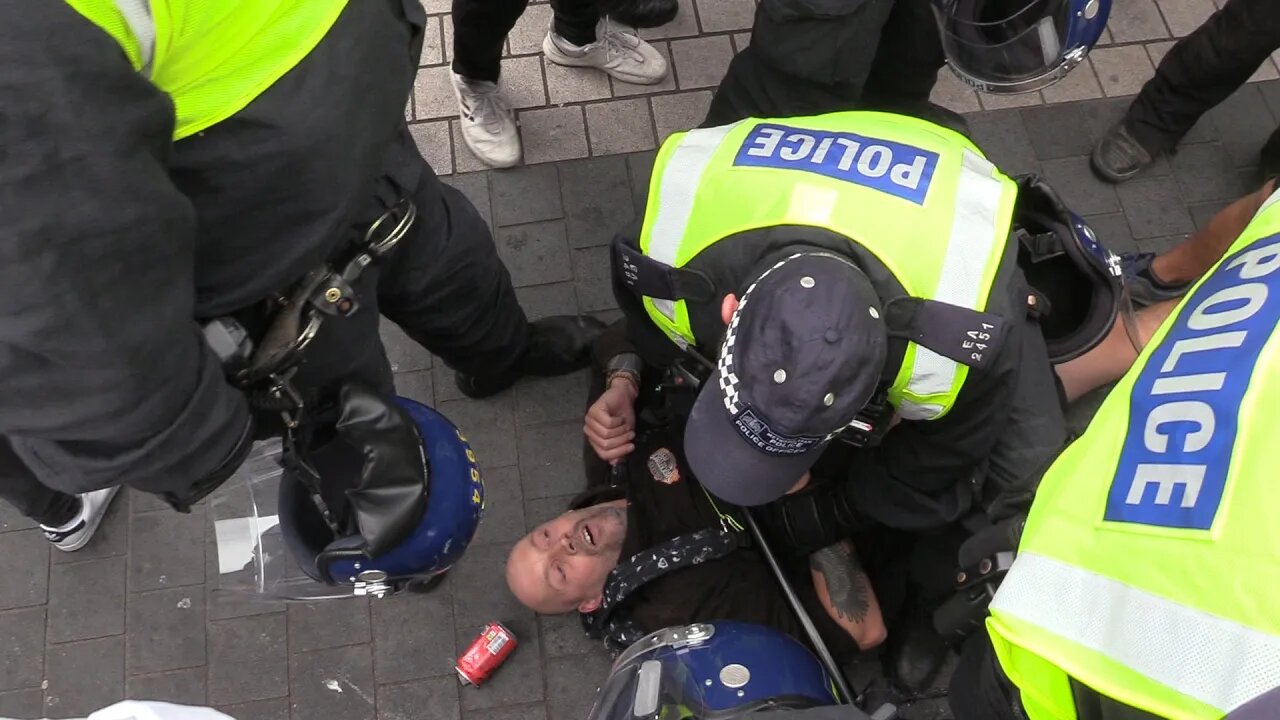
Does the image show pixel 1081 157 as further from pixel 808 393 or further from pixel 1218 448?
pixel 1218 448

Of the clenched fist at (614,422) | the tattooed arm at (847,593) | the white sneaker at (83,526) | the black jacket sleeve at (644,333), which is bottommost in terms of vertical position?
the white sneaker at (83,526)

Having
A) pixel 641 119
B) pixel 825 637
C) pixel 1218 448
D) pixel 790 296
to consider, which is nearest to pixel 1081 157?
pixel 641 119

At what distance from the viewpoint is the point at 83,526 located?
2678 mm

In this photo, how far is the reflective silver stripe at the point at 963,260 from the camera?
1.66 m

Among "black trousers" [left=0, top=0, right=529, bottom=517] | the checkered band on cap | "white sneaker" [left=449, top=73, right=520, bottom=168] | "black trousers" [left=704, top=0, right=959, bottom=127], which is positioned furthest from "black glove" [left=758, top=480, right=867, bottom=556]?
"white sneaker" [left=449, top=73, right=520, bottom=168]

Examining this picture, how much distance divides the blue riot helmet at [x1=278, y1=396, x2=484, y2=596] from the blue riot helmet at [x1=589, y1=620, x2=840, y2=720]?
543 millimetres

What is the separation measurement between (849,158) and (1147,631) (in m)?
1.04

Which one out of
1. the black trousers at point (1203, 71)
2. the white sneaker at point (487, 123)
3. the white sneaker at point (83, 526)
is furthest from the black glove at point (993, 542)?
the white sneaker at point (83, 526)

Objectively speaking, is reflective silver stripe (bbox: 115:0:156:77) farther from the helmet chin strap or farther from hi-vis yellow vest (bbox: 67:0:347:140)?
the helmet chin strap

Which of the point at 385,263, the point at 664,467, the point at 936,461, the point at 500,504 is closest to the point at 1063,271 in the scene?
the point at 936,461

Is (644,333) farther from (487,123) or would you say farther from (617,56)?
(617,56)

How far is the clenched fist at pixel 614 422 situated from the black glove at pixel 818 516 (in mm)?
501

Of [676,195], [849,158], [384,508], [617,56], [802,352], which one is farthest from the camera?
[617,56]

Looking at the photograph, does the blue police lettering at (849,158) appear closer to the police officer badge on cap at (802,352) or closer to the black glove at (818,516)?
the police officer badge on cap at (802,352)
